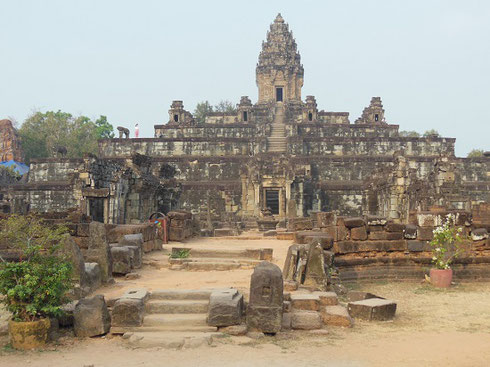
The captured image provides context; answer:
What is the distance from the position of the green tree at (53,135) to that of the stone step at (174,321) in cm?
4844

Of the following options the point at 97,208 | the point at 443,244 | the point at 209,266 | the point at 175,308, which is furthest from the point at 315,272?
the point at 97,208

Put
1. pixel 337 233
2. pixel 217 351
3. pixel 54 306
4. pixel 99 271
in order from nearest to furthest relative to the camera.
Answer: pixel 217 351
pixel 54 306
pixel 99 271
pixel 337 233

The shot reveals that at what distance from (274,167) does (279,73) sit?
19.9 metres

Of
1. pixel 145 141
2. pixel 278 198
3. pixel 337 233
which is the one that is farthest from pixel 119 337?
pixel 145 141

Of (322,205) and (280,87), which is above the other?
(280,87)

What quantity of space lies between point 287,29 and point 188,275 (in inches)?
1748

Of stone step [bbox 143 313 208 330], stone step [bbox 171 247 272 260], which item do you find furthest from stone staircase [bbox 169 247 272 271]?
stone step [bbox 143 313 208 330]

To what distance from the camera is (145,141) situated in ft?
134

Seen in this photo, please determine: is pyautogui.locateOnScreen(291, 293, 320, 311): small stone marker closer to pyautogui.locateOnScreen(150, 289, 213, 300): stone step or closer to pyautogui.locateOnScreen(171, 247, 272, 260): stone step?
pyautogui.locateOnScreen(150, 289, 213, 300): stone step

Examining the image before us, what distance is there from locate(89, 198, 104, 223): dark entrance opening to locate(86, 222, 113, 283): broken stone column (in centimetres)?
1151

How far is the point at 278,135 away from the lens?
4325cm

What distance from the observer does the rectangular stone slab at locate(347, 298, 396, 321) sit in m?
8.59

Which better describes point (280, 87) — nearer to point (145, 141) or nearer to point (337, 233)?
point (145, 141)

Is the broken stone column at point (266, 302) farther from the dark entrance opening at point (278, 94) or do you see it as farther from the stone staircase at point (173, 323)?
the dark entrance opening at point (278, 94)
